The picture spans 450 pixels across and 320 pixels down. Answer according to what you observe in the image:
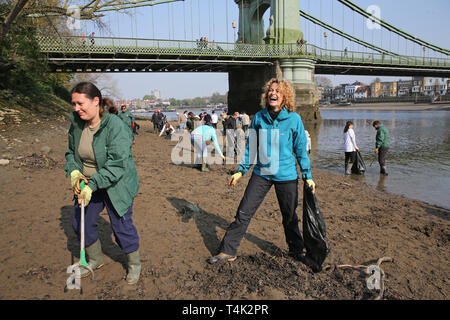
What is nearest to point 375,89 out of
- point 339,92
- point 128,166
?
point 339,92

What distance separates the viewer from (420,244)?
4387 mm

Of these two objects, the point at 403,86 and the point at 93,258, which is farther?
the point at 403,86

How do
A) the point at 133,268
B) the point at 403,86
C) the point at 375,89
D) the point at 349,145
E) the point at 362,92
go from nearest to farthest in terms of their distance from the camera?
the point at 133,268 → the point at 349,145 → the point at 403,86 → the point at 375,89 → the point at 362,92

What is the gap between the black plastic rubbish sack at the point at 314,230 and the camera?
127 inches

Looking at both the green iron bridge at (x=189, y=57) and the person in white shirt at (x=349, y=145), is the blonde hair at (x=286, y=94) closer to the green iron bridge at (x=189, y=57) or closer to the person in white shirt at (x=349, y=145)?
the person in white shirt at (x=349, y=145)

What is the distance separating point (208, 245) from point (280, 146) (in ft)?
5.35

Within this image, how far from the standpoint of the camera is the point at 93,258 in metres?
Result: 3.14

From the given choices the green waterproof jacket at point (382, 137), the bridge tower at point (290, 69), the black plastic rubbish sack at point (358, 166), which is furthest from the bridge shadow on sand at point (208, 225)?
the bridge tower at point (290, 69)

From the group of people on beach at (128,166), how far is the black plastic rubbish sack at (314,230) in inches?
4.3

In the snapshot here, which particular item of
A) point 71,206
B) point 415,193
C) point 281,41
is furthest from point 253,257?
point 281,41

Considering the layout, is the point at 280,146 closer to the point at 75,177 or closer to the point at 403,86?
the point at 75,177

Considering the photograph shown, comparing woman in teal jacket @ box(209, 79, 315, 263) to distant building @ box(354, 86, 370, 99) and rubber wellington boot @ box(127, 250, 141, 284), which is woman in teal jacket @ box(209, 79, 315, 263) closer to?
rubber wellington boot @ box(127, 250, 141, 284)

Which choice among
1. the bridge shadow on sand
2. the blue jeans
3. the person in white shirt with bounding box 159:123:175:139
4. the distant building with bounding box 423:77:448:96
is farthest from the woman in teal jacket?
the distant building with bounding box 423:77:448:96

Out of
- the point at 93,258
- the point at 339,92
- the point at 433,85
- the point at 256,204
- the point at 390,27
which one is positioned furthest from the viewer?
the point at 339,92
